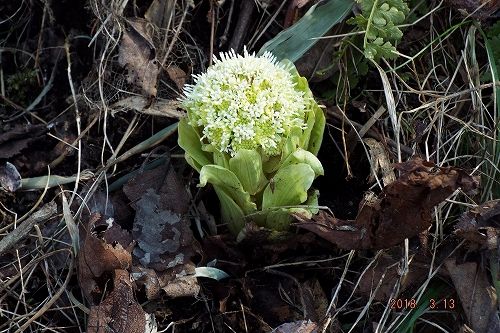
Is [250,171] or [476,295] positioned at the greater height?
[250,171]

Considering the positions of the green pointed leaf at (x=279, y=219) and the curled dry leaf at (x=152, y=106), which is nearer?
the green pointed leaf at (x=279, y=219)

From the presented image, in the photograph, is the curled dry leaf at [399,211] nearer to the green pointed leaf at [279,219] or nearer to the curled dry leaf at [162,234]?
the green pointed leaf at [279,219]

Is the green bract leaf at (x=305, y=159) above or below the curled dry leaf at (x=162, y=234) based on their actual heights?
above

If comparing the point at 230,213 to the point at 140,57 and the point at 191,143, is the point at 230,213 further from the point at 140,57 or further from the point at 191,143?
the point at 140,57
